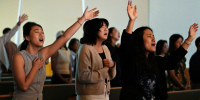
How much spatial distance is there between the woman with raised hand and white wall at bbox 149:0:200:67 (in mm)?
5910

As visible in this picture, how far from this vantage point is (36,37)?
255cm

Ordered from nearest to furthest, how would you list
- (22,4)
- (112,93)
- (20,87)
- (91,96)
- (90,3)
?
(20,87) < (91,96) < (112,93) < (22,4) < (90,3)

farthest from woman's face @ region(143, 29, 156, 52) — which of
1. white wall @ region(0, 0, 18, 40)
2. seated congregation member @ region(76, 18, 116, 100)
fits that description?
white wall @ region(0, 0, 18, 40)

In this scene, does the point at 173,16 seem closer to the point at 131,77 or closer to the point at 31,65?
the point at 131,77

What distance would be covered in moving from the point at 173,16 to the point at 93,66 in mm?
6413

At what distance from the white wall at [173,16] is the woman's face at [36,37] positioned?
19.4 feet

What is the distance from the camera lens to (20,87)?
2.30 meters

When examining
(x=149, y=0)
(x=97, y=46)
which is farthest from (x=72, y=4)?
(x=97, y=46)

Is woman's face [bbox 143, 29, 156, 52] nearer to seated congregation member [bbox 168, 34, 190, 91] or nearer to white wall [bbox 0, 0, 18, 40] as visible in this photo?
seated congregation member [bbox 168, 34, 190, 91]

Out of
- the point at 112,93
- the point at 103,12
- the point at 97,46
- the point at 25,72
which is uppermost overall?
the point at 103,12

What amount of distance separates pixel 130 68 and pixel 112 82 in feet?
5.78

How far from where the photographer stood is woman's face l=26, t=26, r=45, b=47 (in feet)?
8.28

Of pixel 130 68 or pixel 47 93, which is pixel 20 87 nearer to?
pixel 130 68

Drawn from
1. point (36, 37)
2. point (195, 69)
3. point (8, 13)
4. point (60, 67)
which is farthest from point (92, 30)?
point (8, 13)
